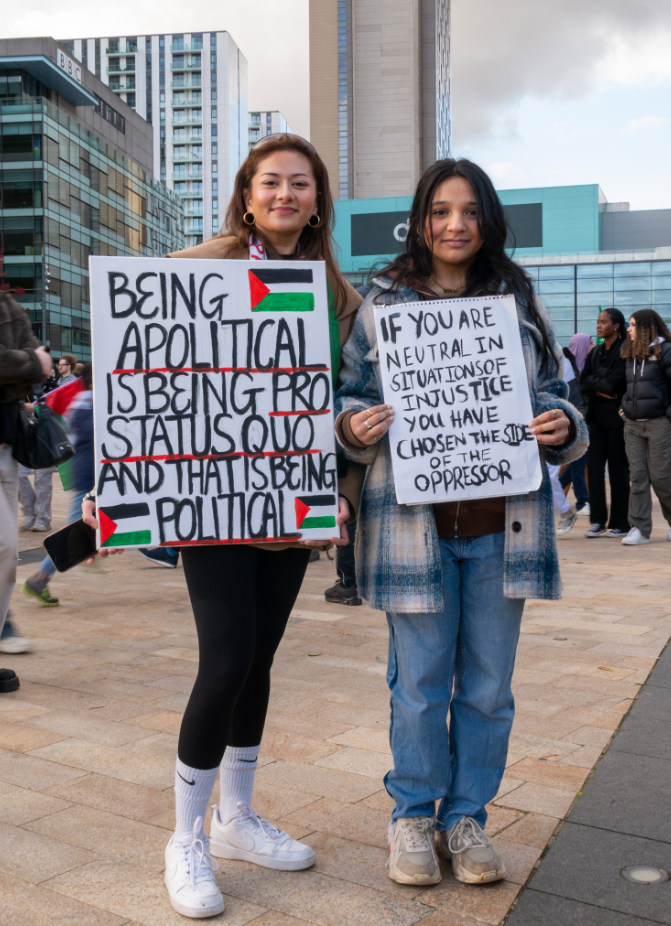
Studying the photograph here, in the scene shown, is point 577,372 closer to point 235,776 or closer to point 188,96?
point 235,776

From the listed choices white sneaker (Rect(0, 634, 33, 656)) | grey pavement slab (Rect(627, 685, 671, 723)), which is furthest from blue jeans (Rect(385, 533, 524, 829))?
white sneaker (Rect(0, 634, 33, 656))

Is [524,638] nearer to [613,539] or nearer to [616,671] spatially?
[616,671]

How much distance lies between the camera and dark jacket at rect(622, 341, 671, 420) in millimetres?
8945

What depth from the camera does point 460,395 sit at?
2.60 meters

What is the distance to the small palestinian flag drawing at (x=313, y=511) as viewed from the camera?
2518mm

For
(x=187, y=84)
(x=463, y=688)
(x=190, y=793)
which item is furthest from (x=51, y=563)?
(x=187, y=84)

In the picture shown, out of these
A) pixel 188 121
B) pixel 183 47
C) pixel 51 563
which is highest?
pixel 183 47

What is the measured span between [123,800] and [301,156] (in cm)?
207

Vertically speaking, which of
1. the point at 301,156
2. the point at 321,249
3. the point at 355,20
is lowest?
the point at 321,249

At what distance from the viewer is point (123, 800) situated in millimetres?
3031

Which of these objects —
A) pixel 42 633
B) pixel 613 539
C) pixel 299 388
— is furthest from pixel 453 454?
pixel 613 539

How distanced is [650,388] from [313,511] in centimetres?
716

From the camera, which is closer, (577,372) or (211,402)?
(211,402)

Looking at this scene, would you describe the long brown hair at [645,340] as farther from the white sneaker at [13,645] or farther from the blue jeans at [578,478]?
the white sneaker at [13,645]
